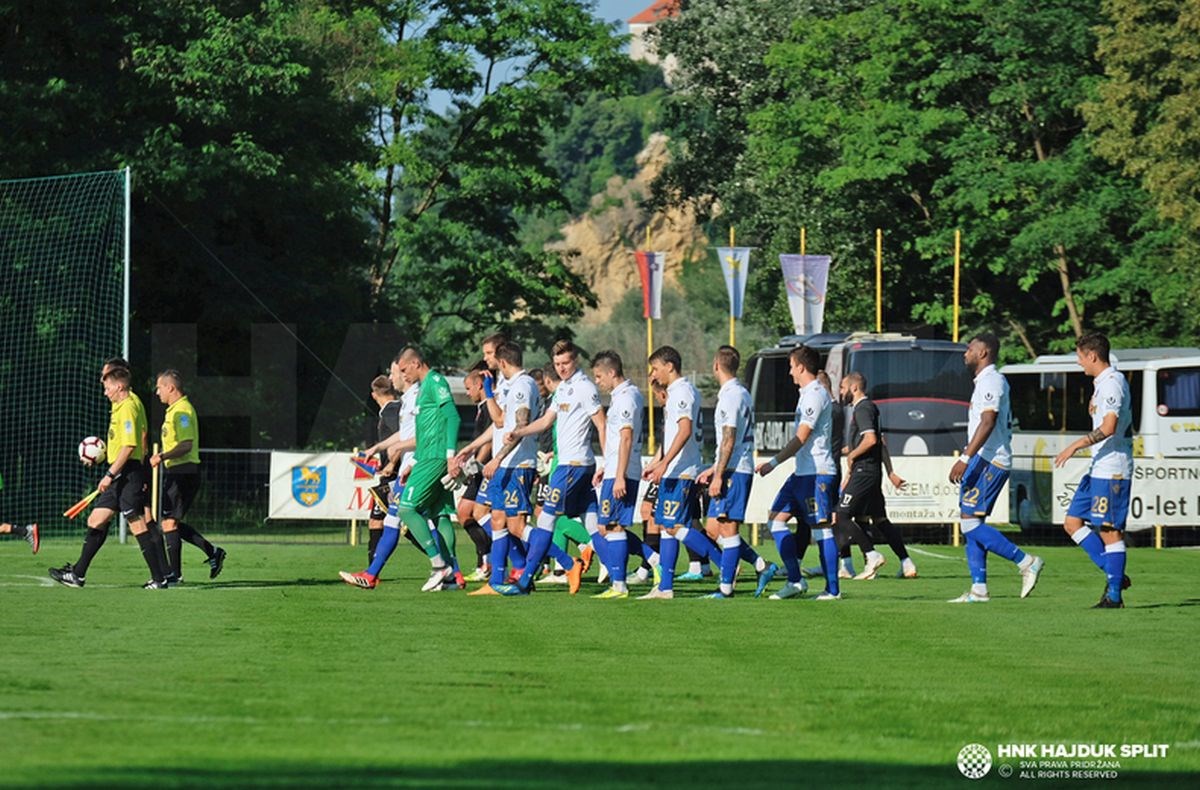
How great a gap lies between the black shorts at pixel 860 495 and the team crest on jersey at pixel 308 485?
10871mm

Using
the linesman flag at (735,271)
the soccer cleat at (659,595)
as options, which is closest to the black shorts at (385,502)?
the soccer cleat at (659,595)

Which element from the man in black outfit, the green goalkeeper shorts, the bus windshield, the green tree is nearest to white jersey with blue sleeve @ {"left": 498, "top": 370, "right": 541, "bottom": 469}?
the green goalkeeper shorts

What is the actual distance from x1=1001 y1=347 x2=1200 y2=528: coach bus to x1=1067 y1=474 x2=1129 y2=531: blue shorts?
1381 centimetres

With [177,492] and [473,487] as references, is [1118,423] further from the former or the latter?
[177,492]

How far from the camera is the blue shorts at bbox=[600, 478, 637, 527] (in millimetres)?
16484

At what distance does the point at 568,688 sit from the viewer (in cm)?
1030

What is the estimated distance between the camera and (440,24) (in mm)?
56656

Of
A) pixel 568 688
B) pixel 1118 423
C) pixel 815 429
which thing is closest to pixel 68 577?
pixel 815 429

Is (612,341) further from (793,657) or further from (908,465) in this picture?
(793,657)

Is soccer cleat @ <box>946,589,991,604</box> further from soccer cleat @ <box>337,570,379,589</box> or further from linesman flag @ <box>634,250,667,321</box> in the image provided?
linesman flag @ <box>634,250,667,321</box>

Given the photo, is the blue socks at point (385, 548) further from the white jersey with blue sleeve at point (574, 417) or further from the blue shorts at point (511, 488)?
the white jersey with blue sleeve at point (574, 417)

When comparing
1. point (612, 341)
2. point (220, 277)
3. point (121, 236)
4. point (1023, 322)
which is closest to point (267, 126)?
point (220, 277)

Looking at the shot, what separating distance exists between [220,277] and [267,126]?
3409mm

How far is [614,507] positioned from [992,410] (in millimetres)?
3081
